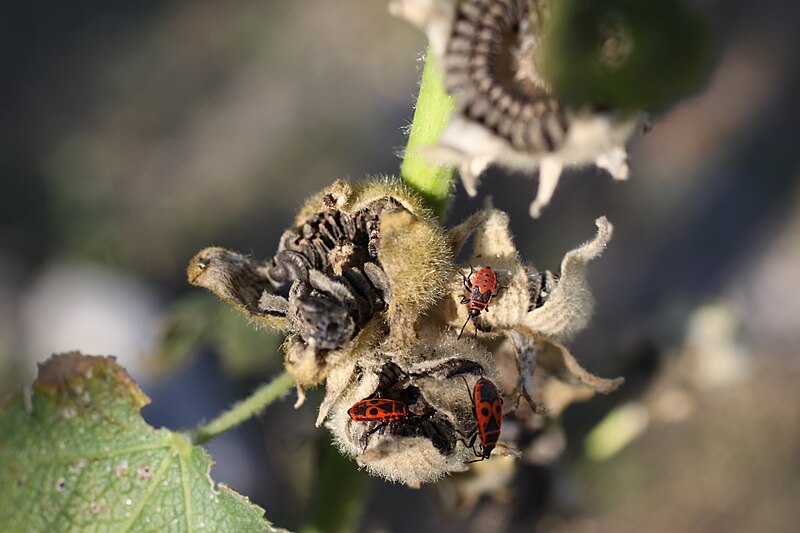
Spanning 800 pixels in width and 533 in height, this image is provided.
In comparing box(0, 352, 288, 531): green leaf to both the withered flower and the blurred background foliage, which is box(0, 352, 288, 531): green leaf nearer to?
the withered flower

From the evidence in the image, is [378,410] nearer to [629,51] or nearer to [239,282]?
[239,282]

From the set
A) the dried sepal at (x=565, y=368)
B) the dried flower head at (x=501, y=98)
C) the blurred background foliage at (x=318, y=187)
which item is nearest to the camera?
the dried flower head at (x=501, y=98)

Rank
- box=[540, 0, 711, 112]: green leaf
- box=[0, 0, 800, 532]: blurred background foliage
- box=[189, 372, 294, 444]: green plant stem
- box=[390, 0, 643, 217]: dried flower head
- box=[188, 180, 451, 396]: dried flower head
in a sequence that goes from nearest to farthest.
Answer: box=[540, 0, 711, 112]: green leaf < box=[390, 0, 643, 217]: dried flower head < box=[188, 180, 451, 396]: dried flower head < box=[189, 372, 294, 444]: green plant stem < box=[0, 0, 800, 532]: blurred background foliage

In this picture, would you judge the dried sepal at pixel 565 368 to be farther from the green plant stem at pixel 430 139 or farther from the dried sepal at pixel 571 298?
the green plant stem at pixel 430 139

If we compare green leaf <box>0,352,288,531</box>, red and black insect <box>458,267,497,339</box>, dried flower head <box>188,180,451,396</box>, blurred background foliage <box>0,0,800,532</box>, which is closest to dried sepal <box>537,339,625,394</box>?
red and black insect <box>458,267,497,339</box>

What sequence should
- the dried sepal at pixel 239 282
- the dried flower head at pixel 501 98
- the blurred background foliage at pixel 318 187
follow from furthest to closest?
the blurred background foliage at pixel 318 187 < the dried sepal at pixel 239 282 < the dried flower head at pixel 501 98

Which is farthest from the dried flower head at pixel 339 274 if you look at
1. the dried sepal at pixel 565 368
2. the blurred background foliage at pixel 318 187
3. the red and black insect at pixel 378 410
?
the blurred background foliage at pixel 318 187
